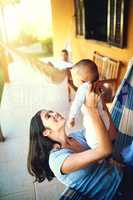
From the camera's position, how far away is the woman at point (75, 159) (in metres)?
0.77

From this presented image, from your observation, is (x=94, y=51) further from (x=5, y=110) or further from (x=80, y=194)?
(x=80, y=194)

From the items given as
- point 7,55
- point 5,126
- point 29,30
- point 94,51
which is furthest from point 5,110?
point 94,51

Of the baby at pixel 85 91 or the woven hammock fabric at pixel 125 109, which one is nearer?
the baby at pixel 85 91

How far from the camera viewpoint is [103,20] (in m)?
0.97

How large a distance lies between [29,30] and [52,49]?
0.11m

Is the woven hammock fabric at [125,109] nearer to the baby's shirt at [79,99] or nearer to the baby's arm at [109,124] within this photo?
the baby's arm at [109,124]

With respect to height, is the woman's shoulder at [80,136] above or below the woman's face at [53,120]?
below

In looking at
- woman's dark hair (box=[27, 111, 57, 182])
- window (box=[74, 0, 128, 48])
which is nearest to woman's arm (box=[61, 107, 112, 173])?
woman's dark hair (box=[27, 111, 57, 182])

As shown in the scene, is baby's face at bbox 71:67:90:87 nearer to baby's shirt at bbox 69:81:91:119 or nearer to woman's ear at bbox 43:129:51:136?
baby's shirt at bbox 69:81:91:119

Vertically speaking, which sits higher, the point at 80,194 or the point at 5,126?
the point at 5,126

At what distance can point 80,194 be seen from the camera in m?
0.84

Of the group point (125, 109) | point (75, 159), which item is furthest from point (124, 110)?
point (75, 159)

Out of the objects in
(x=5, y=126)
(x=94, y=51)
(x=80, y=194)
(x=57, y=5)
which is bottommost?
(x=80, y=194)

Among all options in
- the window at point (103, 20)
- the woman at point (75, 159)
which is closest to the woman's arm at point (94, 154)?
the woman at point (75, 159)
